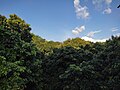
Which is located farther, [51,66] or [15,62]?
[51,66]

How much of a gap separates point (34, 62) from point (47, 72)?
615 cm

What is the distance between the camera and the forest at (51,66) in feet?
53.7

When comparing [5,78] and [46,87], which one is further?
[46,87]

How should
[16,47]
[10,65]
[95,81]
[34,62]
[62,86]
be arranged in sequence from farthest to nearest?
[62,86] < [95,81] < [34,62] < [16,47] < [10,65]

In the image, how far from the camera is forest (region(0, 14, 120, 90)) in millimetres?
16359

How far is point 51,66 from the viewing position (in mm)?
26672

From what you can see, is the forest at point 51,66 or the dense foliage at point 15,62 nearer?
the dense foliage at point 15,62

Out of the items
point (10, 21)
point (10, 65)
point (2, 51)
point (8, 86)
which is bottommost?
point (8, 86)

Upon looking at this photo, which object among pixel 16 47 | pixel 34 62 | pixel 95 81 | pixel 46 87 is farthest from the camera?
pixel 46 87

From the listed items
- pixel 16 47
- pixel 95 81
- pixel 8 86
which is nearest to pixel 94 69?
pixel 95 81

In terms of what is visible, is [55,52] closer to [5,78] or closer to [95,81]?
[95,81]

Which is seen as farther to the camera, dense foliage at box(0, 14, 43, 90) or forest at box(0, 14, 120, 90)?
forest at box(0, 14, 120, 90)

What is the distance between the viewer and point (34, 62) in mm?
20625

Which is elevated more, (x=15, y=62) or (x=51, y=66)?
(x=51, y=66)
